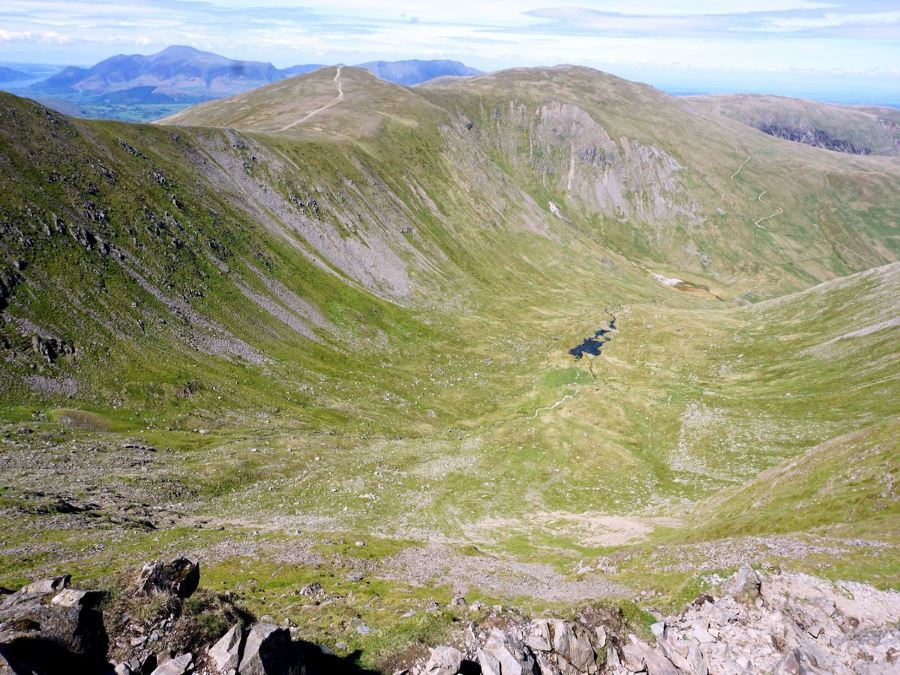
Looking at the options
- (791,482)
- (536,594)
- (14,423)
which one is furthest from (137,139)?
(791,482)

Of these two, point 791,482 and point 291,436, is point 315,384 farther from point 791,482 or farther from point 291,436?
point 791,482

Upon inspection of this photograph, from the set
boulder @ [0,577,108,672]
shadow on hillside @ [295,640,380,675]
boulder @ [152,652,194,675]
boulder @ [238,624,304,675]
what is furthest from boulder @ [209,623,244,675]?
boulder @ [0,577,108,672]

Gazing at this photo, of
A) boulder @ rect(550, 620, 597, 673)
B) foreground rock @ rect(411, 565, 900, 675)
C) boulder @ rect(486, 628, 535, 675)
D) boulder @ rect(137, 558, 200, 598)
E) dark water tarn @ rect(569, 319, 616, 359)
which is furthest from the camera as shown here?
dark water tarn @ rect(569, 319, 616, 359)

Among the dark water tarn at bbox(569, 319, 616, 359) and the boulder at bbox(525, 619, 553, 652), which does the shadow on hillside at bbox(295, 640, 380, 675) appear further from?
the dark water tarn at bbox(569, 319, 616, 359)

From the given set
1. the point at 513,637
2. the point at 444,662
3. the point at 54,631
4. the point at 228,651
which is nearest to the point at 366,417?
the point at 513,637

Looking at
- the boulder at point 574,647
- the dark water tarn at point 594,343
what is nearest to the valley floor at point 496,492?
the boulder at point 574,647

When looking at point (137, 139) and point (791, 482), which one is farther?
point (137, 139)

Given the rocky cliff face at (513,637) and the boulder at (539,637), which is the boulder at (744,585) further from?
the boulder at (539,637)
